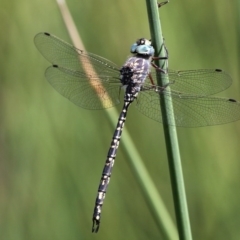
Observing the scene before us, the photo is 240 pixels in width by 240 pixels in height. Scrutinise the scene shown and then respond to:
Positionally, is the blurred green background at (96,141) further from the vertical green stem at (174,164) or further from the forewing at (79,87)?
the vertical green stem at (174,164)

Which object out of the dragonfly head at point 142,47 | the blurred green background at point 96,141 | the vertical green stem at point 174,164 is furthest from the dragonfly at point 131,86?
the vertical green stem at point 174,164

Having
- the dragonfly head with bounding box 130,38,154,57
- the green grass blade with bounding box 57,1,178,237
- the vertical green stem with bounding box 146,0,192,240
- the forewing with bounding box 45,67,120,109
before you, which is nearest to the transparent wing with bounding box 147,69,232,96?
the dragonfly head with bounding box 130,38,154,57

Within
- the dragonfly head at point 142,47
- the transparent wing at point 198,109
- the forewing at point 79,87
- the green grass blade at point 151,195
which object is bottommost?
the green grass blade at point 151,195

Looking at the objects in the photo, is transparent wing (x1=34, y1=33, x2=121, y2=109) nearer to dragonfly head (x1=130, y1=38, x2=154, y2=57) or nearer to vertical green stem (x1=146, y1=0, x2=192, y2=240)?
dragonfly head (x1=130, y1=38, x2=154, y2=57)

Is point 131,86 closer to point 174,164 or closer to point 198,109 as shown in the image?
point 198,109

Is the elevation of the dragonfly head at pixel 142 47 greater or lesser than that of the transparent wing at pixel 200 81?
greater

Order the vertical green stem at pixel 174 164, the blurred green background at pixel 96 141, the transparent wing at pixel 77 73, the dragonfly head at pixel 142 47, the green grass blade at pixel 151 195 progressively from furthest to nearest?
the blurred green background at pixel 96 141 → the transparent wing at pixel 77 73 → the dragonfly head at pixel 142 47 → the green grass blade at pixel 151 195 → the vertical green stem at pixel 174 164

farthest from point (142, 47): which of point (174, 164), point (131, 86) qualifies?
point (174, 164)
